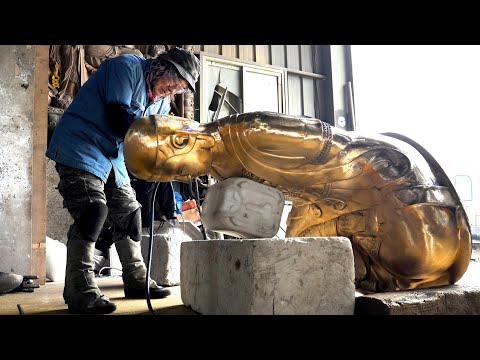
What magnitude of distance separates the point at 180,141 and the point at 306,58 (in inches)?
255

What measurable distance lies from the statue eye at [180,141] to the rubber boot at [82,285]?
75 cm

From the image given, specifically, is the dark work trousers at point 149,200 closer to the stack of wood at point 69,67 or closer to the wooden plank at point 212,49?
the stack of wood at point 69,67

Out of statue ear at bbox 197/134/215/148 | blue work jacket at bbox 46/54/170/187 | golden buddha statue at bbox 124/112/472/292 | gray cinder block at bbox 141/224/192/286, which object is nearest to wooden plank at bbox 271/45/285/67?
gray cinder block at bbox 141/224/192/286

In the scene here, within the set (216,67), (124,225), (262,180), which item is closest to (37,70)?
(124,225)

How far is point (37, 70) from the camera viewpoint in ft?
11.1

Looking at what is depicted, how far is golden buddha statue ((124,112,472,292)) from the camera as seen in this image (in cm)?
139

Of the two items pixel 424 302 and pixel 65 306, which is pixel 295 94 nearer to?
pixel 65 306

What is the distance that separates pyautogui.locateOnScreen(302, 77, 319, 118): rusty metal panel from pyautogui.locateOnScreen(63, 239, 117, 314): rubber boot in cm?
578

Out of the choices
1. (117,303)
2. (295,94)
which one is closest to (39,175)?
(117,303)

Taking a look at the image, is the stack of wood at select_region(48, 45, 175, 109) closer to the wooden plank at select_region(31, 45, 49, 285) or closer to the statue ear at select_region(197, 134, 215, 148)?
the wooden plank at select_region(31, 45, 49, 285)

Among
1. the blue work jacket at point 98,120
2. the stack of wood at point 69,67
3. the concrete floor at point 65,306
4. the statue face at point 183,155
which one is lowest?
the concrete floor at point 65,306

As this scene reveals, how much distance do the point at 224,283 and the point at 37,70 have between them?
2.89 m

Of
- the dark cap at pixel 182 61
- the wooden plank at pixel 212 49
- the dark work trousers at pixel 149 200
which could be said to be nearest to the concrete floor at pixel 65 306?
the dark work trousers at pixel 149 200

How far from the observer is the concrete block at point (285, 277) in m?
1.16
